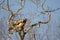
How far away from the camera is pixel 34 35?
20.2 m

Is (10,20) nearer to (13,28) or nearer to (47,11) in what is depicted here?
(13,28)

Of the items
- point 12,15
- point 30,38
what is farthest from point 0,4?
point 30,38

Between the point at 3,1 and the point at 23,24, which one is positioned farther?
the point at 3,1

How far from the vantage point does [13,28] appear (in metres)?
10.9

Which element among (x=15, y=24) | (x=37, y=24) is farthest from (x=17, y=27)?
(x=37, y=24)

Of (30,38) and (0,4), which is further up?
(0,4)

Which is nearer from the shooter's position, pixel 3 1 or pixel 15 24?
pixel 15 24

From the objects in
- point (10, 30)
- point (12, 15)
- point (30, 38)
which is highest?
point (12, 15)

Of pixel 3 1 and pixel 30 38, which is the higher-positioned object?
pixel 3 1

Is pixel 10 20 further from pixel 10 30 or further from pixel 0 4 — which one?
pixel 0 4

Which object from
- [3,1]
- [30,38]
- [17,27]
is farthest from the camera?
[30,38]

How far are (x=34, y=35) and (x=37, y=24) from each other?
9019 millimetres

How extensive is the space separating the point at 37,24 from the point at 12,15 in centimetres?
130

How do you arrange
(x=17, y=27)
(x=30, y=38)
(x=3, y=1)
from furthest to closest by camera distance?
1. (x=30, y=38)
2. (x=3, y=1)
3. (x=17, y=27)
